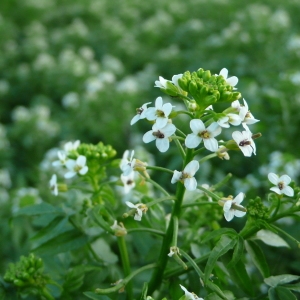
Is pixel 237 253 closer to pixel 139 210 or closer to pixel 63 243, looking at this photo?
pixel 139 210

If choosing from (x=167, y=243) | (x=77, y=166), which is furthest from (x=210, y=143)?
(x=77, y=166)

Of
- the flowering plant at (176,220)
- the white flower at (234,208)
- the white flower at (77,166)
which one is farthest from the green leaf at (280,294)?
the white flower at (77,166)

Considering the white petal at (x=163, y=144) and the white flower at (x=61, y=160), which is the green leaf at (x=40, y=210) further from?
the white petal at (x=163, y=144)

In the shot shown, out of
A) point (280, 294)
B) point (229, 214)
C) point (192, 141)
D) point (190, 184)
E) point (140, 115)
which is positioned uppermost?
point (140, 115)

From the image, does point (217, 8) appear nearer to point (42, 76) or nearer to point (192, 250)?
point (42, 76)

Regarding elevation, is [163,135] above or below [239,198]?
above

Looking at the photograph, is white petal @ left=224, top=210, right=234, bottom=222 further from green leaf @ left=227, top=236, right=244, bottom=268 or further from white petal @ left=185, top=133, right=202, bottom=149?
white petal @ left=185, top=133, right=202, bottom=149
